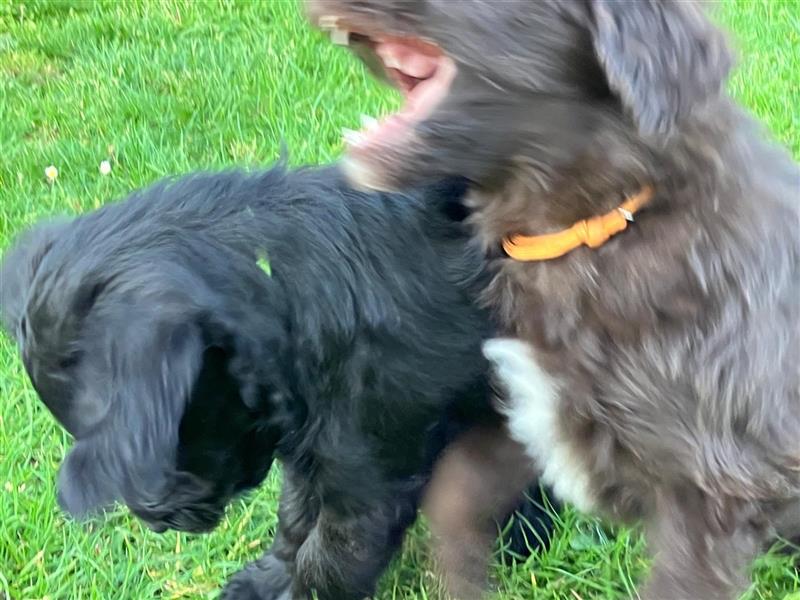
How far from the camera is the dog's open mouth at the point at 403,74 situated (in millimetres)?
1597

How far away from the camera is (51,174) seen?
3748 millimetres

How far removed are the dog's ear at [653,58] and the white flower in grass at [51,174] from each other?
2.74 metres

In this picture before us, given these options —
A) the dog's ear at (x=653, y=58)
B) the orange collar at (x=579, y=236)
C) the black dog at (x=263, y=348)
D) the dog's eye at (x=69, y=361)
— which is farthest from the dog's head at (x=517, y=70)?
the dog's eye at (x=69, y=361)

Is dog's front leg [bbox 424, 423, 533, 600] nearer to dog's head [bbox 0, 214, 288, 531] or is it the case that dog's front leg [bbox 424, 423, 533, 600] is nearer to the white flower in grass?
dog's head [bbox 0, 214, 288, 531]

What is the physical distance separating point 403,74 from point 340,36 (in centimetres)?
13

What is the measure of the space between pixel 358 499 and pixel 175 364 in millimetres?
522

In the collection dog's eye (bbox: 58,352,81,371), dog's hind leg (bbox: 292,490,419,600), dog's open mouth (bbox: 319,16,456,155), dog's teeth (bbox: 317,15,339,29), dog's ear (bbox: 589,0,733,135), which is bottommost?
dog's hind leg (bbox: 292,490,419,600)

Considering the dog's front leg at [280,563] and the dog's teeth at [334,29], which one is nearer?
the dog's teeth at [334,29]

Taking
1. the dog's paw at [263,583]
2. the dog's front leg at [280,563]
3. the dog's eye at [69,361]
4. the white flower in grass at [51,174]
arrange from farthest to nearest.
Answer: the white flower in grass at [51,174] < the dog's paw at [263,583] < the dog's front leg at [280,563] < the dog's eye at [69,361]

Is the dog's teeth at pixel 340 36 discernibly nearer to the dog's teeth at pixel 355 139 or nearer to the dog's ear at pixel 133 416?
the dog's teeth at pixel 355 139

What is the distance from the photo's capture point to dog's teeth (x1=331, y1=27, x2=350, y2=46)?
64.2 inches

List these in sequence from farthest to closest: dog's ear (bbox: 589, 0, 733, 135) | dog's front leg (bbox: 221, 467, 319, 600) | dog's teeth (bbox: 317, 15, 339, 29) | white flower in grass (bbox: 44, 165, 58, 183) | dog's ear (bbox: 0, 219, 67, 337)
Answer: white flower in grass (bbox: 44, 165, 58, 183) → dog's front leg (bbox: 221, 467, 319, 600) → dog's ear (bbox: 0, 219, 67, 337) → dog's teeth (bbox: 317, 15, 339, 29) → dog's ear (bbox: 589, 0, 733, 135)

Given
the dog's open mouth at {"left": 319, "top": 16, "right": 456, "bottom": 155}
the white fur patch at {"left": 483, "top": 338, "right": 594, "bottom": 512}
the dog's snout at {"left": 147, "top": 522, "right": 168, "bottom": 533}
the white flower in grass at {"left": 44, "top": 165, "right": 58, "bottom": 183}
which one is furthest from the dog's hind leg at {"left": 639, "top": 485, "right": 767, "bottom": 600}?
the white flower in grass at {"left": 44, "top": 165, "right": 58, "bottom": 183}

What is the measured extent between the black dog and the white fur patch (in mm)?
112
